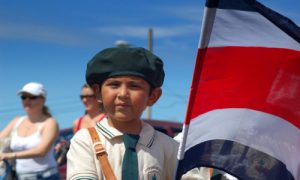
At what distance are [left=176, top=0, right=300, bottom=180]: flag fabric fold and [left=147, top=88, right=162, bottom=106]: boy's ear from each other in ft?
1.09

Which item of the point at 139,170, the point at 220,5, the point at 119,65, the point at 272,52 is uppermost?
the point at 220,5

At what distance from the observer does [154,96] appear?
8.82ft

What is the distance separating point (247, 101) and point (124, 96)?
0.56 metres

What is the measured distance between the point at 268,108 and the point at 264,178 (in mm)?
322

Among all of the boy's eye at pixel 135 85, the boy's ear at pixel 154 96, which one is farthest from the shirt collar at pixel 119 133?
the boy's eye at pixel 135 85

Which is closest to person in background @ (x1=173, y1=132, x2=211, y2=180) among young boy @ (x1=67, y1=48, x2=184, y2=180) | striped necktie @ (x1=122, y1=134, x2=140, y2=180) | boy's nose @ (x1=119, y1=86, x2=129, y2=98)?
young boy @ (x1=67, y1=48, x2=184, y2=180)

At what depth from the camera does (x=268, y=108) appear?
244 centimetres

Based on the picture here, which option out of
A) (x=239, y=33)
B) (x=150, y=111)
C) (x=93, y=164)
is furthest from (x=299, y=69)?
(x=150, y=111)

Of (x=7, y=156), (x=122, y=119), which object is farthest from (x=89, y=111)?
(x=122, y=119)

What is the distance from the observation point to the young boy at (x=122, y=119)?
247cm

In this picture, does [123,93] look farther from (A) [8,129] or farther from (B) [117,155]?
(A) [8,129]

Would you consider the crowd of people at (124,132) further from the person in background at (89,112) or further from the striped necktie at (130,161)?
the person in background at (89,112)

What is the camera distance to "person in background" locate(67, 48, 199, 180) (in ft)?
8.09

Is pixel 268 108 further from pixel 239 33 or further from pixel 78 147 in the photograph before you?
pixel 78 147
